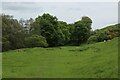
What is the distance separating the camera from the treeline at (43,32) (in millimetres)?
52000

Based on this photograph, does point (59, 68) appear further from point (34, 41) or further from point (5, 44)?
point (34, 41)

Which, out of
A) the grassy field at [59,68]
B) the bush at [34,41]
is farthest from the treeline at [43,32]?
the grassy field at [59,68]

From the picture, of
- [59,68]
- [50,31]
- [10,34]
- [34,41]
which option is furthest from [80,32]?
[59,68]

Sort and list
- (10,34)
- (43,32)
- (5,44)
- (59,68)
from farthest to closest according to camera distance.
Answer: (43,32) < (10,34) < (5,44) < (59,68)

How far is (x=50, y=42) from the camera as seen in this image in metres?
68.3

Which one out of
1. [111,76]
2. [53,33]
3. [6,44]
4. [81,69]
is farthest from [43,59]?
[53,33]

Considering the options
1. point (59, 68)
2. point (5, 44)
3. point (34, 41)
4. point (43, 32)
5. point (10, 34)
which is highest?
point (43, 32)

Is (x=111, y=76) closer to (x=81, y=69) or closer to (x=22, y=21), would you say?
(x=81, y=69)

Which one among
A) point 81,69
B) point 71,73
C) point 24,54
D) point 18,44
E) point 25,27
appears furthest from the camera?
point 25,27

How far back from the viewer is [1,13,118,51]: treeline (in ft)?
171

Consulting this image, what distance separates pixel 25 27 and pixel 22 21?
164 cm

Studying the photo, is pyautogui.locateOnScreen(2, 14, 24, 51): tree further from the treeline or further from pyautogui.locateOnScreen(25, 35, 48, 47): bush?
pyautogui.locateOnScreen(25, 35, 48, 47): bush

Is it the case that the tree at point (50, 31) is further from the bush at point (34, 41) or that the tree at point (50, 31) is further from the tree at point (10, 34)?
the tree at point (10, 34)

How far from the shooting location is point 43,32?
6794cm
